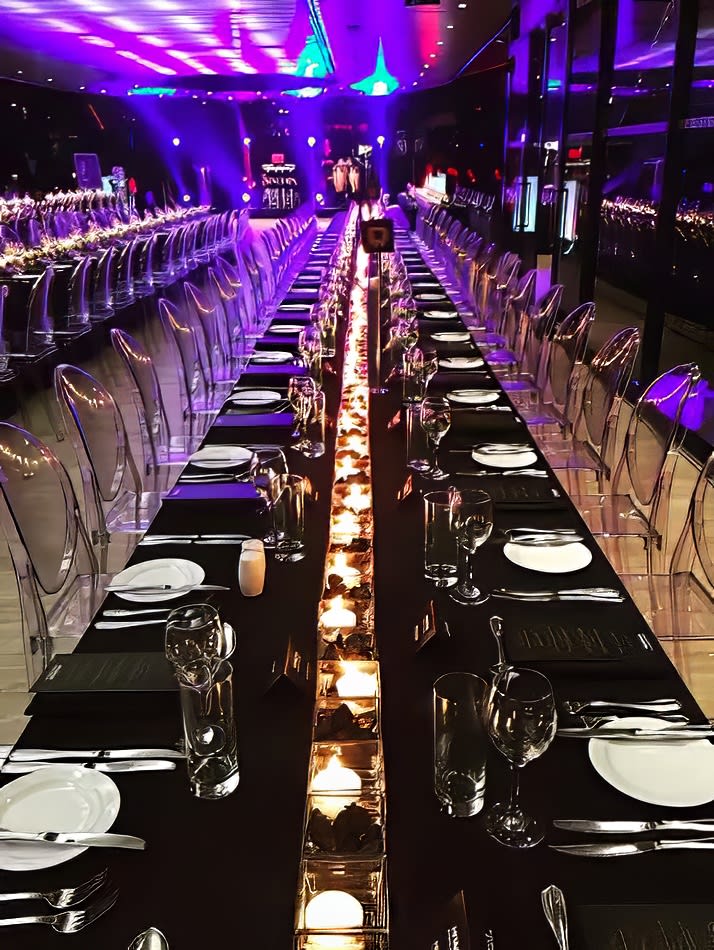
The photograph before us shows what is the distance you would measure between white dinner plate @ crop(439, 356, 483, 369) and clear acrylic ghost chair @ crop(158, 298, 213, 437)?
4.63 ft

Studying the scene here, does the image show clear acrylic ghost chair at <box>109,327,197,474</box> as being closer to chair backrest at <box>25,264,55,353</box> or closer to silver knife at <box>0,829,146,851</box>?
silver knife at <box>0,829,146,851</box>

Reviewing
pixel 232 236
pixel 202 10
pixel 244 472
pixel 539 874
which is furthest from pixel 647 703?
pixel 232 236

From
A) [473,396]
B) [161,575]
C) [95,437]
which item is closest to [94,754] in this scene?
[161,575]

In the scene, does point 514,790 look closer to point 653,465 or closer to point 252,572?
point 252,572

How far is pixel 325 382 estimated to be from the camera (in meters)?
3.77

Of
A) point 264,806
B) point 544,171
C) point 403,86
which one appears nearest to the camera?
point 264,806

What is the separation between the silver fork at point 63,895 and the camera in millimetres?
1096

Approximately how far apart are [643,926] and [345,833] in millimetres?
395

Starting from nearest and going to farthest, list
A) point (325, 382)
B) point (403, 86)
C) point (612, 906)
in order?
1. point (612, 906)
2. point (325, 382)
3. point (403, 86)

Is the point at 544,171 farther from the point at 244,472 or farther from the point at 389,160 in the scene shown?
the point at 389,160

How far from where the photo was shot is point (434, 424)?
2.68m

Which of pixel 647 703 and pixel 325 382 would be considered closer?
pixel 647 703

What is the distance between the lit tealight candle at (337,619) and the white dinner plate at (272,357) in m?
2.57

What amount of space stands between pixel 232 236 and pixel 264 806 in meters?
15.0
